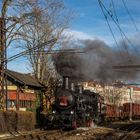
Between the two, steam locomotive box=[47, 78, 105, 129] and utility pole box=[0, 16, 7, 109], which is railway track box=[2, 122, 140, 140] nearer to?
steam locomotive box=[47, 78, 105, 129]

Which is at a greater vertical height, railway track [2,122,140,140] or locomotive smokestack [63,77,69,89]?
locomotive smokestack [63,77,69,89]

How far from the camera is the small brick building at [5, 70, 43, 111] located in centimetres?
4025

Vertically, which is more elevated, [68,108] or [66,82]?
[66,82]

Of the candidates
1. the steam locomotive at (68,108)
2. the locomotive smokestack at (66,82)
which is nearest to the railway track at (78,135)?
the steam locomotive at (68,108)

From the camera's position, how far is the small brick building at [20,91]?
4025cm

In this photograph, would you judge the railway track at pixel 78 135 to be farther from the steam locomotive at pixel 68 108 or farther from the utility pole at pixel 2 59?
the utility pole at pixel 2 59

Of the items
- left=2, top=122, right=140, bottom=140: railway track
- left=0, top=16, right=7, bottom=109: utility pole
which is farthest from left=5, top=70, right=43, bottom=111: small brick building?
left=2, top=122, right=140, bottom=140: railway track

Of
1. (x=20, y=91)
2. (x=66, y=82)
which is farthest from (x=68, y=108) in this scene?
(x=20, y=91)

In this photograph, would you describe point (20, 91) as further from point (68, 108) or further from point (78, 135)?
point (78, 135)

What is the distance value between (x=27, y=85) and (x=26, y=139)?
668 inches

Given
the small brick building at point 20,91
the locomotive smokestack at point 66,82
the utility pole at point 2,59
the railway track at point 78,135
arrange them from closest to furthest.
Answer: the railway track at point 78,135 < the utility pole at point 2,59 < the locomotive smokestack at point 66,82 < the small brick building at point 20,91

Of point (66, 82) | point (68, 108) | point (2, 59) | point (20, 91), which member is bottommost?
point (68, 108)

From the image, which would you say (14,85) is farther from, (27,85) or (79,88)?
(79,88)

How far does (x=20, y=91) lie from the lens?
135ft
